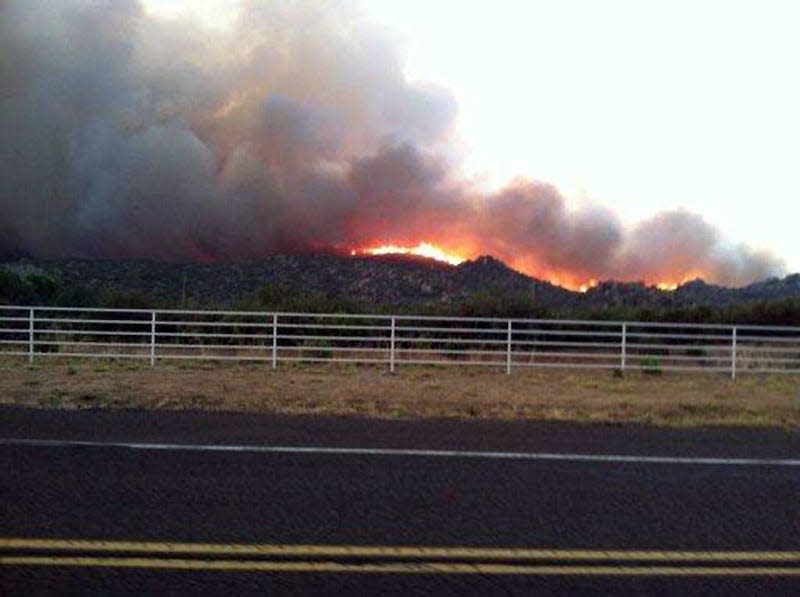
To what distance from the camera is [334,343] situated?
78.4 ft

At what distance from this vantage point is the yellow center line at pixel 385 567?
237 inches

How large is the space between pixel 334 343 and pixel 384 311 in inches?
271

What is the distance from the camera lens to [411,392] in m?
17.3

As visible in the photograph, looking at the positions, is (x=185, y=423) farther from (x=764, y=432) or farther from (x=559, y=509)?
(x=764, y=432)

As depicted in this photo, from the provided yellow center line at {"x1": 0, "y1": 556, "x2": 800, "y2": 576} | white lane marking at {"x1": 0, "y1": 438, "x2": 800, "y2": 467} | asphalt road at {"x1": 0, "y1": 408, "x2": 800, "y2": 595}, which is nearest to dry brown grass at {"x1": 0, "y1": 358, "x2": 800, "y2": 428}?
asphalt road at {"x1": 0, "y1": 408, "x2": 800, "y2": 595}

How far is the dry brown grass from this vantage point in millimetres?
14523

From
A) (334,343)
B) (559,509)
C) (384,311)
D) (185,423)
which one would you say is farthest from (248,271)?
(559,509)

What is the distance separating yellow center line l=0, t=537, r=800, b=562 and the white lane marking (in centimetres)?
347

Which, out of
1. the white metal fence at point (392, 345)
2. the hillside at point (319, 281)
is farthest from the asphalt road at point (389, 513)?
the hillside at point (319, 281)

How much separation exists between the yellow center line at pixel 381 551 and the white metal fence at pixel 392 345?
14518mm

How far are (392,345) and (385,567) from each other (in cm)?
1544

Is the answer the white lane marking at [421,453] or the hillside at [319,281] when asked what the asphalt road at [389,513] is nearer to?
the white lane marking at [421,453]

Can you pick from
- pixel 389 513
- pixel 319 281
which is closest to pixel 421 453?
pixel 389 513

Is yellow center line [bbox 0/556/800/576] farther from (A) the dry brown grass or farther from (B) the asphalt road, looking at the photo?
(A) the dry brown grass
